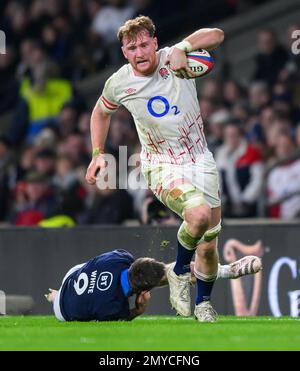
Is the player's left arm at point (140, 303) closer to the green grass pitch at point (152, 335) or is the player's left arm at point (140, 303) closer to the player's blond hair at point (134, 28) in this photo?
the green grass pitch at point (152, 335)

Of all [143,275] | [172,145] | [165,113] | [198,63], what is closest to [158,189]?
[172,145]

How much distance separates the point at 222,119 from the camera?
1633 cm

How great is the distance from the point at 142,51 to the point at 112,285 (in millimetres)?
1819

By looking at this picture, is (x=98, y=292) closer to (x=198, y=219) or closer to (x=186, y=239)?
(x=186, y=239)

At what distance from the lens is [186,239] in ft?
33.3

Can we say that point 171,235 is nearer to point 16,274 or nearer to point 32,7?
point 16,274

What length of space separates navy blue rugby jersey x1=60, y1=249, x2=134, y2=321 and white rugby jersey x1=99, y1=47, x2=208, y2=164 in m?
0.89

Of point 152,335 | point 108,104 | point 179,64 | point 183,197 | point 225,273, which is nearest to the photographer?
point 152,335

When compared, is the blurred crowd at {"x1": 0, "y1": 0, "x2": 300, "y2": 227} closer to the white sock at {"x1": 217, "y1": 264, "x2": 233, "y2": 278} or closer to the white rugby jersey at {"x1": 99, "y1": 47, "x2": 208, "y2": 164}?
the white sock at {"x1": 217, "y1": 264, "x2": 233, "y2": 278}

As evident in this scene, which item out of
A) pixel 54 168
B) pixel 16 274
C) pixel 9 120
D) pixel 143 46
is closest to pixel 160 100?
pixel 143 46

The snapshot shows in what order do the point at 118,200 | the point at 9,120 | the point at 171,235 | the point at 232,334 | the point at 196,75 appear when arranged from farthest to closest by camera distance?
1. the point at 9,120
2. the point at 118,200
3. the point at 171,235
4. the point at 196,75
5. the point at 232,334

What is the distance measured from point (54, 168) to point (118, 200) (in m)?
2.54

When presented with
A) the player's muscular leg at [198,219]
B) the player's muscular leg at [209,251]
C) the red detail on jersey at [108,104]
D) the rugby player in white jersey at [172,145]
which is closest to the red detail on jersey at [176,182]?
the rugby player in white jersey at [172,145]

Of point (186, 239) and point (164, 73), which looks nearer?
point (186, 239)
